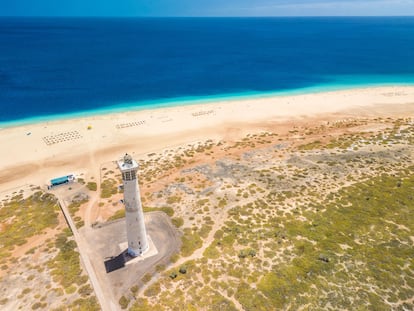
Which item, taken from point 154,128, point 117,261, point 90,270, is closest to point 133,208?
point 117,261

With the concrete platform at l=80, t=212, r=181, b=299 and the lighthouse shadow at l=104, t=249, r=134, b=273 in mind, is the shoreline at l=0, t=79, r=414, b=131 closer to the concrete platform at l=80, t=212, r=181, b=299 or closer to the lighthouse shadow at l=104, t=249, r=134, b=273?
the concrete platform at l=80, t=212, r=181, b=299

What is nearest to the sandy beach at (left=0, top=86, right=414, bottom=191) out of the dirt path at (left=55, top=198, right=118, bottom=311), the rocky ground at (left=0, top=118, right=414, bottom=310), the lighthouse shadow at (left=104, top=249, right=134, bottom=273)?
the rocky ground at (left=0, top=118, right=414, bottom=310)

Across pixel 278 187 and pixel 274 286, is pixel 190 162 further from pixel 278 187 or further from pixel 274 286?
pixel 274 286

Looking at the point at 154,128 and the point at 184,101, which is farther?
the point at 184,101

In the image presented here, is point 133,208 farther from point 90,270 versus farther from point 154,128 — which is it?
point 154,128

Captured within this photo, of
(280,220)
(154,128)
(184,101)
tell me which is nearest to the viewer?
(280,220)
